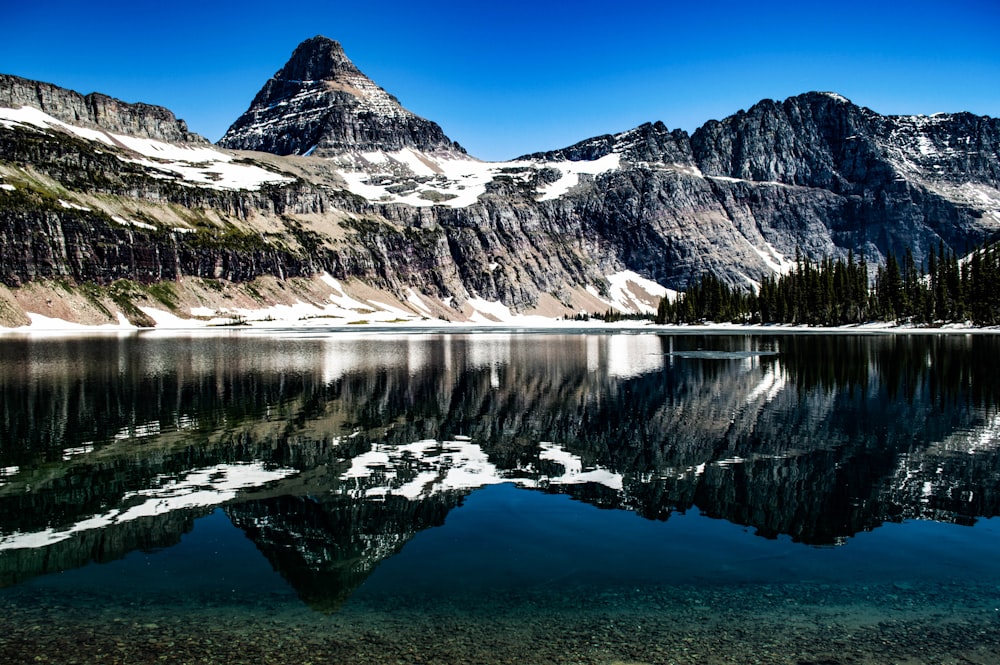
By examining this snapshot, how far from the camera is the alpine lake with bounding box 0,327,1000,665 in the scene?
1212cm

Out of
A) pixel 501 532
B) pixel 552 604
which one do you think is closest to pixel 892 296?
pixel 501 532

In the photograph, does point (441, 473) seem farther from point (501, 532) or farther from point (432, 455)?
point (501, 532)

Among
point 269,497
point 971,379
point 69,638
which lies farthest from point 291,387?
point 971,379

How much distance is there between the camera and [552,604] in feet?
44.3

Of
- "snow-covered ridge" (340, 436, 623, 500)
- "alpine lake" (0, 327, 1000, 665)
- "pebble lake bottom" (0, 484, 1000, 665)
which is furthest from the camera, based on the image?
"snow-covered ridge" (340, 436, 623, 500)

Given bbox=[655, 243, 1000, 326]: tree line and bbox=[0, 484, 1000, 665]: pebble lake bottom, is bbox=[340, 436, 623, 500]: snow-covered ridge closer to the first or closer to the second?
bbox=[0, 484, 1000, 665]: pebble lake bottom

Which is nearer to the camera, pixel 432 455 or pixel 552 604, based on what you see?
pixel 552 604

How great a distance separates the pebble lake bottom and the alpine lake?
0.06m

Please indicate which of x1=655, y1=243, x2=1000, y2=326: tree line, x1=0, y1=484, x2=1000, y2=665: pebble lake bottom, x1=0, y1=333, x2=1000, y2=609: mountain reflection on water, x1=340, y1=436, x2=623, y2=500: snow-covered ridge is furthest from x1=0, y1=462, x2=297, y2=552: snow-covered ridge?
x1=655, y1=243, x2=1000, y2=326: tree line

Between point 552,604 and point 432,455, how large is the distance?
546 inches

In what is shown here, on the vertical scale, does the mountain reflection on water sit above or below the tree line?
below

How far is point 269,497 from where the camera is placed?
823 inches

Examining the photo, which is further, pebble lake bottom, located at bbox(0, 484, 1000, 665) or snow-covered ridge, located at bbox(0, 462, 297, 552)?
snow-covered ridge, located at bbox(0, 462, 297, 552)

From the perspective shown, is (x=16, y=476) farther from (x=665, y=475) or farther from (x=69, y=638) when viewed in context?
(x=665, y=475)
